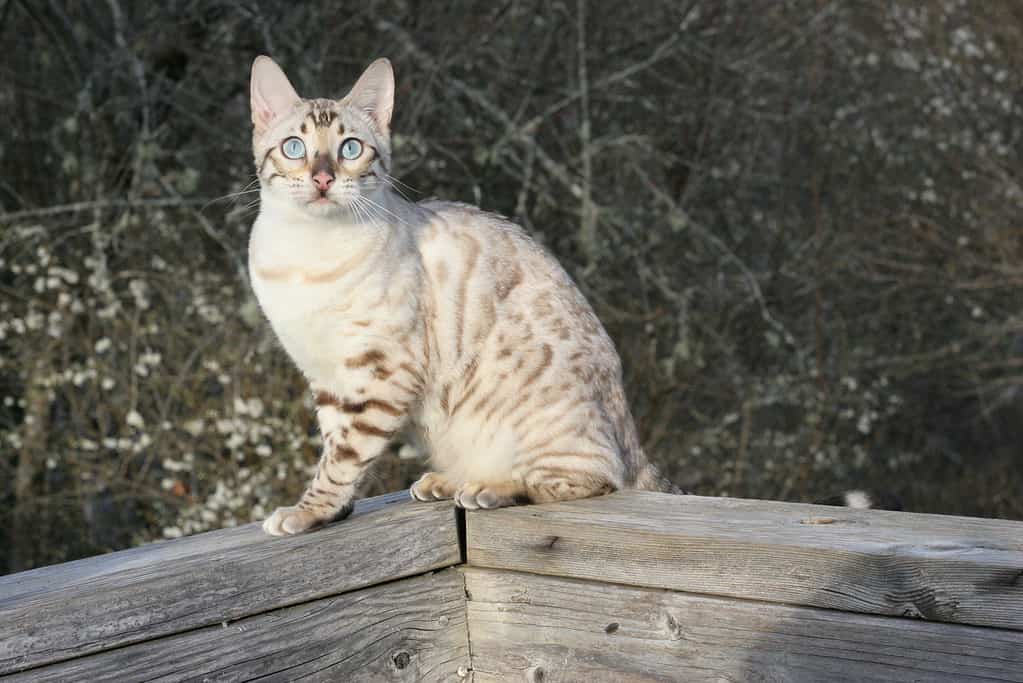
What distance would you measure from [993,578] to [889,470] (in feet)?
21.5

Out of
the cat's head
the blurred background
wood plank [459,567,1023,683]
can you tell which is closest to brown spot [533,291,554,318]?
the cat's head

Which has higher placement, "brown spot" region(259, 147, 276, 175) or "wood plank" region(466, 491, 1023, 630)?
"brown spot" region(259, 147, 276, 175)

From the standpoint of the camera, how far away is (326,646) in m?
2.00

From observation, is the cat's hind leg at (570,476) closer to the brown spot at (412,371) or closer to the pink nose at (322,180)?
the brown spot at (412,371)

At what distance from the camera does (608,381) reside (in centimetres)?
268

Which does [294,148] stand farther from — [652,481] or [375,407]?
[652,481]

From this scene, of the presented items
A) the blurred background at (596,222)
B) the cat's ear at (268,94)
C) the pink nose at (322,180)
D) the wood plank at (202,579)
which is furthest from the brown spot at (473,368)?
the blurred background at (596,222)

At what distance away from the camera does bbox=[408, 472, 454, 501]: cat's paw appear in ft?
8.22

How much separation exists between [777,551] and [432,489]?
2.84 ft

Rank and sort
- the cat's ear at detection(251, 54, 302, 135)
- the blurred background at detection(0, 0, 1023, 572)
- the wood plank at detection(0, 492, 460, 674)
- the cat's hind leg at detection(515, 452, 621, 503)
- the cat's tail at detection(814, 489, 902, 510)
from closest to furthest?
the wood plank at detection(0, 492, 460, 674) → the cat's hind leg at detection(515, 452, 621, 503) → the cat's tail at detection(814, 489, 902, 510) → the cat's ear at detection(251, 54, 302, 135) → the blurred background at detection(0, 0, 1023, 572)

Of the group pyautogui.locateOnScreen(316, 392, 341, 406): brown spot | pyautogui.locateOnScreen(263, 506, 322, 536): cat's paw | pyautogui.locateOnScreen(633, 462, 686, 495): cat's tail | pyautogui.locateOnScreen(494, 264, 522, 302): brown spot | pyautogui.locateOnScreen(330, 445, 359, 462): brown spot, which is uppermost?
pyautogui.locateOnScreen(494, 264, 522, 302): brown spot

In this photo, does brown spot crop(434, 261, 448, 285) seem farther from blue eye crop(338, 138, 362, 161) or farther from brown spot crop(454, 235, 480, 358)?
blue eye crop(338, 138, 362, 161)

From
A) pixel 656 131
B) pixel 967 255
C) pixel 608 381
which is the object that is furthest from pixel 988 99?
pixel 608 381

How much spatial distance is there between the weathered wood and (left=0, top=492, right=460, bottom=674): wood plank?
2 centimetres
